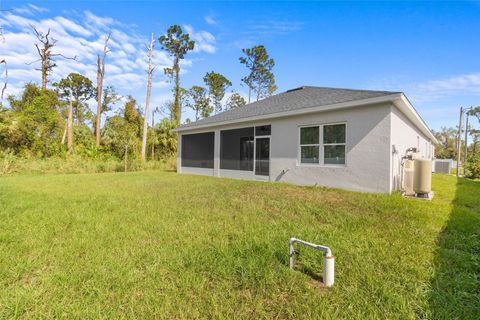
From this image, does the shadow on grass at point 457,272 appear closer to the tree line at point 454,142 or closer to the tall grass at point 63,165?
the tall grass at point 63,165

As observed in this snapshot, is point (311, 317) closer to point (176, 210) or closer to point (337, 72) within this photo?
point (176, 210)

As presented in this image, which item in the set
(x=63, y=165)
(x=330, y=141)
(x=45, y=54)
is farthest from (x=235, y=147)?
(x=45, y=54)

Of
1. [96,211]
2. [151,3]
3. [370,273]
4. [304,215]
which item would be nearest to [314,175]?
[304,215]

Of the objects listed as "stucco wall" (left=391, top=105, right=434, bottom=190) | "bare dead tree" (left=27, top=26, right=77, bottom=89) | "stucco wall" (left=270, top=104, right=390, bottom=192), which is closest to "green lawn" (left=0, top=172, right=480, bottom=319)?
"stucco wall" (left=270, top=104, right=390, bottom=192)

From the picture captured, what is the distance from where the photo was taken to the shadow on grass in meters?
2.13

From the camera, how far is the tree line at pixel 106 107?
18.0 metres

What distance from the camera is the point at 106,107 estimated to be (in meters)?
31.2

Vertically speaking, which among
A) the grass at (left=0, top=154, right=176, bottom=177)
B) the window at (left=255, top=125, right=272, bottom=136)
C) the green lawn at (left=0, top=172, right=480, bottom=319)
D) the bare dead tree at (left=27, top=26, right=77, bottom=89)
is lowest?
the green lawn at (left=0, top=172, right=480, bottom=319)

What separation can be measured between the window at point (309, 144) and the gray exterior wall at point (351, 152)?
0.66 ft

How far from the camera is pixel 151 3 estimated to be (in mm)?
9977

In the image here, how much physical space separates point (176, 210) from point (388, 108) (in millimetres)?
6793

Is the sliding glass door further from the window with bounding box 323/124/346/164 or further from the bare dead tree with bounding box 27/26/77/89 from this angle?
the bare dead tree with bounding box 27/26/77/89

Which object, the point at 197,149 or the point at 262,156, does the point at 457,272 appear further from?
the point at 197,149

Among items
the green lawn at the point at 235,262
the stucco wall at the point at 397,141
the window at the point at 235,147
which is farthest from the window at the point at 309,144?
the green lawn at the point at 235,262
